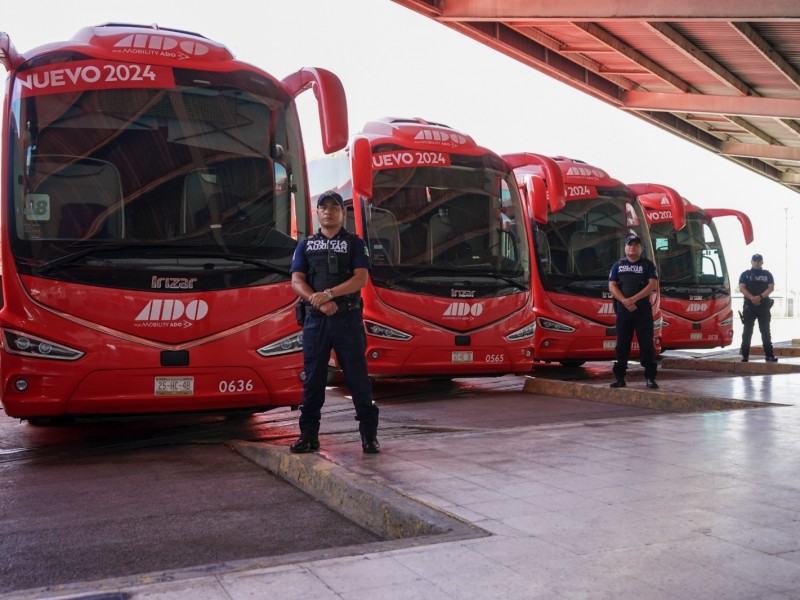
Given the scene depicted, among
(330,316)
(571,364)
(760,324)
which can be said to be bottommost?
(571,364)

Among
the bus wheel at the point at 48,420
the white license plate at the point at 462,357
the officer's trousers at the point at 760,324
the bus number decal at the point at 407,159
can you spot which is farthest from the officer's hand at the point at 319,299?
the officer's trousers at the point at 760,324

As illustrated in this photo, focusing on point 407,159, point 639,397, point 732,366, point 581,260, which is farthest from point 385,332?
point 732,366

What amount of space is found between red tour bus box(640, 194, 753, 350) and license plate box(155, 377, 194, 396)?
418 inches

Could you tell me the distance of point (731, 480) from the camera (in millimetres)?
5242

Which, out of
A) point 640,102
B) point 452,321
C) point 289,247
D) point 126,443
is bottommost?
point 126,443

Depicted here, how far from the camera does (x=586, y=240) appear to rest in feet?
44.8

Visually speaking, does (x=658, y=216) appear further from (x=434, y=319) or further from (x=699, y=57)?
(x=434, y=319)

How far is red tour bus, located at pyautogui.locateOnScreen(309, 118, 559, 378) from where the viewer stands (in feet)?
34.2

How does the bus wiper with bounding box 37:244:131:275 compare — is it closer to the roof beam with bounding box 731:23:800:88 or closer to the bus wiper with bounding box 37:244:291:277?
the bus wiper with bounding box 37:244:291:277

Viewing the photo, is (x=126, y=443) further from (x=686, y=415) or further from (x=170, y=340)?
(x=686, y=415)

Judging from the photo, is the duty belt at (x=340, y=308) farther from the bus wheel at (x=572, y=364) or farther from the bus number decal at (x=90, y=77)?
the bus wheel at (x=572, y=364)

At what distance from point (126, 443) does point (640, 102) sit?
19.5 metres

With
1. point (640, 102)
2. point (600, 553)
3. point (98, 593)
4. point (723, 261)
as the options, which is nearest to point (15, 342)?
point (98, 593)

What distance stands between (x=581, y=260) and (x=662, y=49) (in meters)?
8.20
